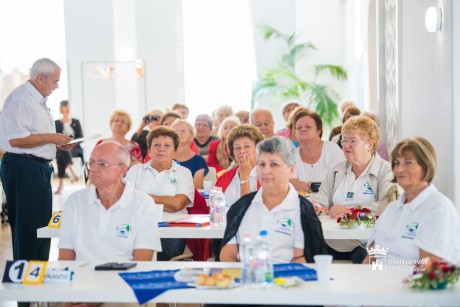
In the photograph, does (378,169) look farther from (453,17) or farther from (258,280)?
(258,280)

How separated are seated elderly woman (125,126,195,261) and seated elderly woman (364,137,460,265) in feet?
6.81

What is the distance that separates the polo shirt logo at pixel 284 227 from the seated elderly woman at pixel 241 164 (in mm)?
1652

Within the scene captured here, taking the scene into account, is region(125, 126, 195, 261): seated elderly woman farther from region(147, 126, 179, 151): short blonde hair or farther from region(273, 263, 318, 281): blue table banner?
region(273, 263, 318, 281): blue table banner

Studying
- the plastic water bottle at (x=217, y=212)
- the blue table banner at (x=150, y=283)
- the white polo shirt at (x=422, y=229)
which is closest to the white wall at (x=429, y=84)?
the plastic water bottle at (x=217, y=212)

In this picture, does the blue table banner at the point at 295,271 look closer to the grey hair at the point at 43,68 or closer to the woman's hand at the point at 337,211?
the woman's hand at the point at 337,211

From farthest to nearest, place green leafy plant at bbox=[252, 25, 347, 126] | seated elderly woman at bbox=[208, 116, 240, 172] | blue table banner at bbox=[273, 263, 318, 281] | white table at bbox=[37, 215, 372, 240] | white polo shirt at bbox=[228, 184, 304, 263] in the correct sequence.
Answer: green leafy plant at bbox=[252, 25, 347, 126], seated elderly woman at bbox=[208, 116, 240, 172], white table at bbox=[37, 215, 372, 240], white polo shirt at bbox=[228, 184, 304, 263], blue table banner at bbox=[273, 263, 318, 281]

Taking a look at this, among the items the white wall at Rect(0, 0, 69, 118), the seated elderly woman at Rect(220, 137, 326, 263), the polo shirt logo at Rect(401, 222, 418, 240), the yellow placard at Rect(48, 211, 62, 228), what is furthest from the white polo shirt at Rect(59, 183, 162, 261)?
the white wall at Rect(0, 0, 69, 118)

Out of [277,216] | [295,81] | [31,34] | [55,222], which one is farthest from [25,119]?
[31,34]

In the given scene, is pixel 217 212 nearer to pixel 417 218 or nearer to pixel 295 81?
pixel 417 218

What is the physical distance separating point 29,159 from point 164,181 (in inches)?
45.9

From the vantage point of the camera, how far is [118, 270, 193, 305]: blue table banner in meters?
3.26

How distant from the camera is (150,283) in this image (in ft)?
11.1

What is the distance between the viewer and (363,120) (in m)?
5.59

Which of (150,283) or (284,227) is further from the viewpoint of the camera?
(284,227)
